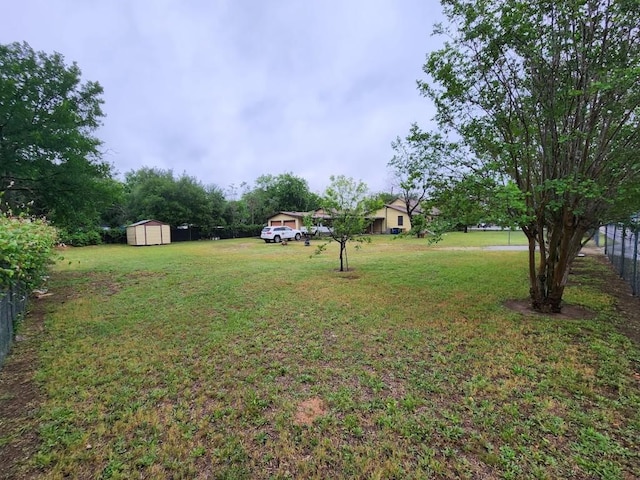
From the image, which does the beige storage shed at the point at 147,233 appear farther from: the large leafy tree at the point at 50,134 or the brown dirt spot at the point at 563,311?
the brown dirt spot at the point at 563,311

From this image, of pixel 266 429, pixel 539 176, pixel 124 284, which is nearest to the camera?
pixel 266 429

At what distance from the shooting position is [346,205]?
30.7ft

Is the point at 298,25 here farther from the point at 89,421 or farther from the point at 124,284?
the point at 89,421

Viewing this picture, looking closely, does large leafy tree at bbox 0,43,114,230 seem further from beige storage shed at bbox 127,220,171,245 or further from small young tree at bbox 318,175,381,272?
beige storage shed at bbox 127,220,171,245

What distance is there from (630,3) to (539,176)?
226 centimetres

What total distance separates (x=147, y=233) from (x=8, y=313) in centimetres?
2033

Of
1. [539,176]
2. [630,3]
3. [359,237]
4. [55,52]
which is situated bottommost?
[359,237]

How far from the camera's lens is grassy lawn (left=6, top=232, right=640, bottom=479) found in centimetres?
199

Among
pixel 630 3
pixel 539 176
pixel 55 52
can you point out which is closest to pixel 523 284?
pixel 539 176

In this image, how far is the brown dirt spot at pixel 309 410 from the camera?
2.40 meters

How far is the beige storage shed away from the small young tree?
18188 mm

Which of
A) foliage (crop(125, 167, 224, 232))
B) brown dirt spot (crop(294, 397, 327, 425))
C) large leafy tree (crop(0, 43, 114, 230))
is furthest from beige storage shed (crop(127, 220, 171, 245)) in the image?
brown dirt spot (crop(294, 397, 327, 425))

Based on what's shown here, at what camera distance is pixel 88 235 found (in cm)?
2142

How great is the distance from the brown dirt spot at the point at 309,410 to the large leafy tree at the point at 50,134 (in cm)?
897
